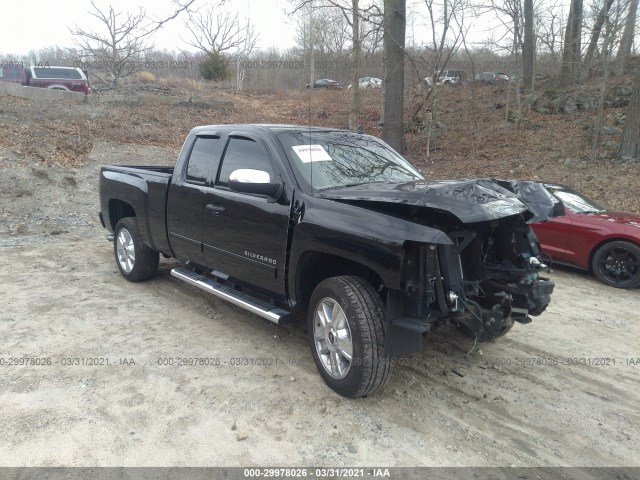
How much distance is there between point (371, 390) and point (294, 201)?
5.10 feet

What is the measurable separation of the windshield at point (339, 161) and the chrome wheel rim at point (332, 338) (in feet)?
3.26

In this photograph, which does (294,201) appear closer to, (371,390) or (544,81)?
(371,390)

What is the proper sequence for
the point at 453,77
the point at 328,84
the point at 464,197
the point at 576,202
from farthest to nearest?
the point at 328,84 → the point at 453,77 → the point at 576,202 → the point at 464,197

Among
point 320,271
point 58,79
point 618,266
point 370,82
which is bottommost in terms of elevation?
point 618,266

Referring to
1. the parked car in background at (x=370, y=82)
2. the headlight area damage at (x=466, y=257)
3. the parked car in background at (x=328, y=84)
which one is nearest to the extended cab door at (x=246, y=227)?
the headlight area damage at (x=466, y=257)

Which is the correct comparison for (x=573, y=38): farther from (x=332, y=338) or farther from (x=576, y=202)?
(x=332, y=338)

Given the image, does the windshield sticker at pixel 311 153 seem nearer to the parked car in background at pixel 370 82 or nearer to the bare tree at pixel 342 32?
the bare tree at pixel 342 32

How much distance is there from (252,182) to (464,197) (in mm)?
1623

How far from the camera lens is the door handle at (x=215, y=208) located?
4543mm

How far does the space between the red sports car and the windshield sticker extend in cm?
386

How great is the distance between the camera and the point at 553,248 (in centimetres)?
754

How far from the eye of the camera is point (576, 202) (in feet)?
25.5

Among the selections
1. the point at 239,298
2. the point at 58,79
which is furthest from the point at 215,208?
the point at 58,79

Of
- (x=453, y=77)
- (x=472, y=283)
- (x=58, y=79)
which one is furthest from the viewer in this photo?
(x=58, y=79)
